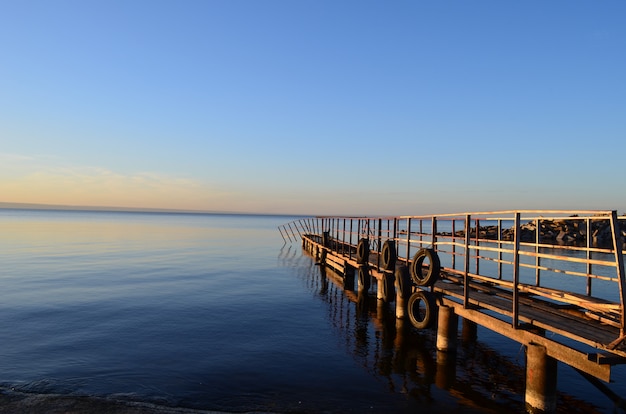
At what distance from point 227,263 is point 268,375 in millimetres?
21712

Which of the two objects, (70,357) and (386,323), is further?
(386,323)

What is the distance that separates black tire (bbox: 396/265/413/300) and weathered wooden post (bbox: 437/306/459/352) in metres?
2.49

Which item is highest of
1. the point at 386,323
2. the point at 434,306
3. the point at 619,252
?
the point at 619,252

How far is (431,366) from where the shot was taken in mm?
10562

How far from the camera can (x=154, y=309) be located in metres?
15.9

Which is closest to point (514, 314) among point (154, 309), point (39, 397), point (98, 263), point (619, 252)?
point (619, 252)

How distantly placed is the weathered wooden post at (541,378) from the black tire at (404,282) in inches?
237

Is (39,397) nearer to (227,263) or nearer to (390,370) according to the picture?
(390,370)

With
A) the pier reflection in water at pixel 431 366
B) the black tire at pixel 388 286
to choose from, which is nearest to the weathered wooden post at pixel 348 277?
the pier reflection in water at pixel 431 366

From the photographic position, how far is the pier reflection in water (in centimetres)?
862

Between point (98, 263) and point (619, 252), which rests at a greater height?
point (619, 252)

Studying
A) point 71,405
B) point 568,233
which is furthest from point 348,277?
point 568,233

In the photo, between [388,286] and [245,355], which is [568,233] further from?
[245,355]

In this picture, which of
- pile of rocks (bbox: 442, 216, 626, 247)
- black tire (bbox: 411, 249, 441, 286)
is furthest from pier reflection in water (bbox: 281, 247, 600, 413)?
pile of rocks (bbox: 442, 216, 626, 247)
